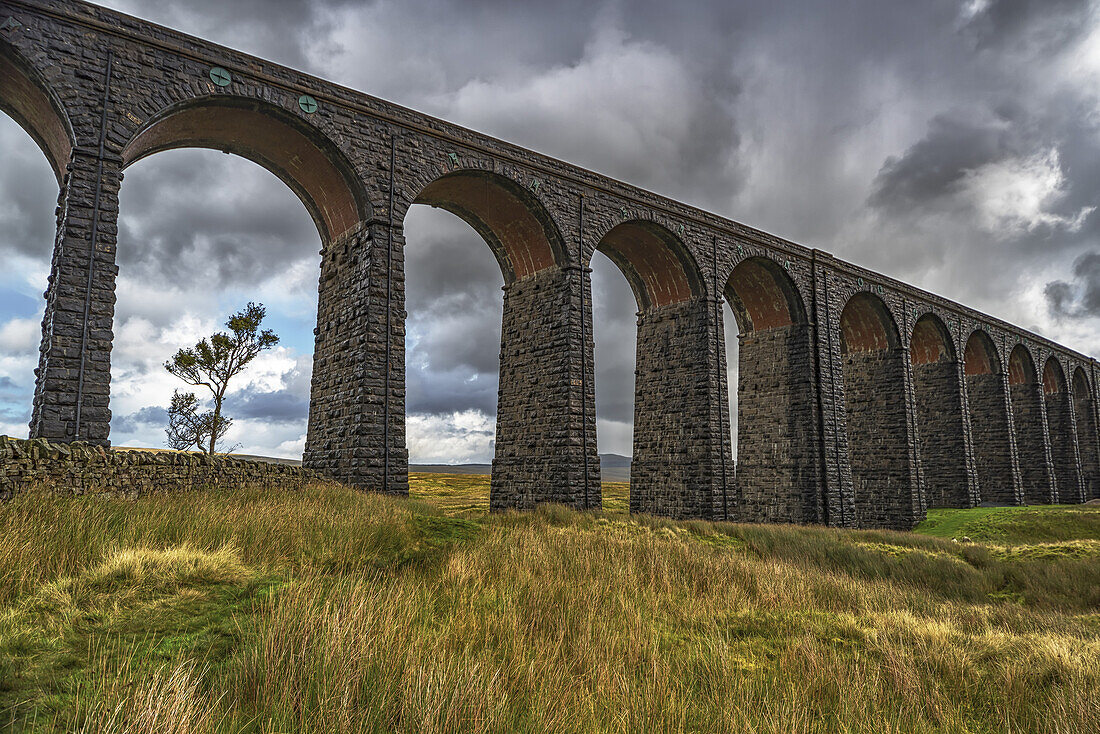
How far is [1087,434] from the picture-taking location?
45.3 meters

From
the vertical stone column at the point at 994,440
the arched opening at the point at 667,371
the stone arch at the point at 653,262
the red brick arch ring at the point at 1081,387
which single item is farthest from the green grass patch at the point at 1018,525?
the red brick arch ring at the point at 1081,387

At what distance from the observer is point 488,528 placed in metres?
11.0

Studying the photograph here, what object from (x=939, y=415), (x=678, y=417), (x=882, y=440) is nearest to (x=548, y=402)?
(x=678, y=417)

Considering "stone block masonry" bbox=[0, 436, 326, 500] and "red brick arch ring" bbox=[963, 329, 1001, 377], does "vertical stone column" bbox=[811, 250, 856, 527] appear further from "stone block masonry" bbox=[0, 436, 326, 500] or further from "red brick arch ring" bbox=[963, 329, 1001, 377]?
"stone block masonry" bbox=[0, 436, 326, 500]

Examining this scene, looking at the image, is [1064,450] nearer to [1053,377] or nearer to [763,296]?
[1053,377]

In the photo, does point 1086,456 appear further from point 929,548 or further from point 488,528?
point 488,528

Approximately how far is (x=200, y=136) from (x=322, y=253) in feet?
13.2

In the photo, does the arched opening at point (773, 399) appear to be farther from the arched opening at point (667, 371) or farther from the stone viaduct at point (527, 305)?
the arched opening at point (667, 371)

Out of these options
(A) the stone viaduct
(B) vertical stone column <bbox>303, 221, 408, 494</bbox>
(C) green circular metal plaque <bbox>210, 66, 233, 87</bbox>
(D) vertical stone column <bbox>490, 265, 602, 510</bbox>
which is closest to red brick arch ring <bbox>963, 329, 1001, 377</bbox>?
(A) the stone viaduct

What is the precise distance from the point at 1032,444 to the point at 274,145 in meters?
43.1

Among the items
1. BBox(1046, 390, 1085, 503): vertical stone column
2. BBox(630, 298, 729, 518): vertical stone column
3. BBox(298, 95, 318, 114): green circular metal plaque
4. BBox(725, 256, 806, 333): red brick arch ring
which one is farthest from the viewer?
BBox(1046, 390, 1085, 503): vertical stone column

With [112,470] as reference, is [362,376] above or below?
above

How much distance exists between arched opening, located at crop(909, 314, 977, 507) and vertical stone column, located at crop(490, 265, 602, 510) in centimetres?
2049

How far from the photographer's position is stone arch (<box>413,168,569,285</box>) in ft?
60.7
